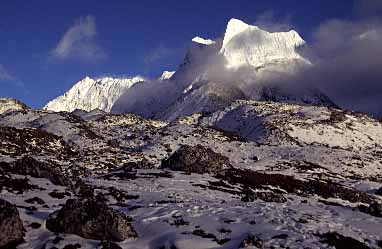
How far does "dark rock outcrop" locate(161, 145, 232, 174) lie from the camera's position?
207 feet

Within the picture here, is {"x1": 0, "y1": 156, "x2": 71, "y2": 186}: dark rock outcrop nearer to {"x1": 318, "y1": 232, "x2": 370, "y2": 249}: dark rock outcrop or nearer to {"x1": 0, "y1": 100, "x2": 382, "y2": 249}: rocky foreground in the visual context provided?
Result: {"x1": 0, "y1": 100, "x2": 382, "y2": 249}: rocky foreground

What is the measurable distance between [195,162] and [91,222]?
3379 centimetres

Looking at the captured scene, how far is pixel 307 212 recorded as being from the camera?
38625 millimetres

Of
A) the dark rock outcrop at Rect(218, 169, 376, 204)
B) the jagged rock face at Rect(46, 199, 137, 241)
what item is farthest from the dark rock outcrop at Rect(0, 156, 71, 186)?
the dark rock outcrop at Rect(218, 169, 376, 204)

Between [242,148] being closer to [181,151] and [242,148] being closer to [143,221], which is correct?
[181,151]

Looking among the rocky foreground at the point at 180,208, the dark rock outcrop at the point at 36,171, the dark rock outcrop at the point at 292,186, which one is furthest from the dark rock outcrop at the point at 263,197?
the dark rock outcrop at the point at 36,171

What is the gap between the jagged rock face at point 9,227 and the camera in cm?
2872

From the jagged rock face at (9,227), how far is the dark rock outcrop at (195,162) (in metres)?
33.5

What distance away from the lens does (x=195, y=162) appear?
63.8 m

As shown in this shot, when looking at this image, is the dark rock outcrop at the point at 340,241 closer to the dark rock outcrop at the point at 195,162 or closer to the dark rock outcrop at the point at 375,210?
the dark rock outcrop at the point at 375,210

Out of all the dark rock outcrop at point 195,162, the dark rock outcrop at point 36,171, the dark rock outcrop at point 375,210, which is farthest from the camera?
the dark rock outcrop at point 195,162

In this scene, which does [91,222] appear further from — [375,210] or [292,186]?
[292,186]

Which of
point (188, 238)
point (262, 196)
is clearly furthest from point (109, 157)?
point (188, 238)

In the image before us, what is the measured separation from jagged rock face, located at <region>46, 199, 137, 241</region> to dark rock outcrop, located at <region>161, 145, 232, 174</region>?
102 feet
